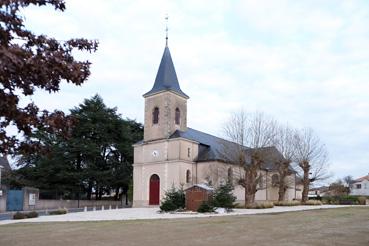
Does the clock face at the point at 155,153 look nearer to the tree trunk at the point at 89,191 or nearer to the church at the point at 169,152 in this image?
the church at the point at 169,152

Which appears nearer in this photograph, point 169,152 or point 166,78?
point 169,152

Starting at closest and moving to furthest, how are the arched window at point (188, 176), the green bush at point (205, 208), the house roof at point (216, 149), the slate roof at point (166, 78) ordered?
A: the green bush at point (205, 208) < the house roof at point (216, 149) < the arched window at point (188, 176) < the slate roof at point (166, 78)

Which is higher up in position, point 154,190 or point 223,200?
point 154,190

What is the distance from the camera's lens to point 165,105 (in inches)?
1758

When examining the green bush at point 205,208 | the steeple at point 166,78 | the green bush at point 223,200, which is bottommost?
the green bush at point 205,208

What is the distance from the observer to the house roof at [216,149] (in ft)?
132

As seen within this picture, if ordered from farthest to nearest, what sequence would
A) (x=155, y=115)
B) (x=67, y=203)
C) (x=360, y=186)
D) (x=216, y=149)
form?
(x=360, y=186) < (x=67, y=203) < (x=216, y=149) < (x=155, y=115)

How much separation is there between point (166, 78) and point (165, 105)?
10.6ft

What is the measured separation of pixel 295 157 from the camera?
46.4 meters

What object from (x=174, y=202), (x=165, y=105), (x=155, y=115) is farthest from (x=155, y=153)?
(x=174, y=202)

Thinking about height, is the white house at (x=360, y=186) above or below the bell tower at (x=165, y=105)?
below

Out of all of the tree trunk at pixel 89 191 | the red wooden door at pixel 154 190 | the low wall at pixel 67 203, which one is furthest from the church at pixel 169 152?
the tree trunk at pixel 89 191

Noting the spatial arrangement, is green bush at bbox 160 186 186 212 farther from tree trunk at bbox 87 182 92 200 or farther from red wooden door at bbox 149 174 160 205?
tree trunk at bbox 87 182 92 200

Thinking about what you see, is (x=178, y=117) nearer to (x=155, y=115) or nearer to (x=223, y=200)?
(x=155, y=115)
